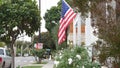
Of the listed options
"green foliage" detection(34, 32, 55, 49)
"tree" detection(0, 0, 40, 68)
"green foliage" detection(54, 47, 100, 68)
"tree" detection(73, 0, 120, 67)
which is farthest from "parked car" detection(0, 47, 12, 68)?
"green foliage" detection(34, 32, 55, 49)

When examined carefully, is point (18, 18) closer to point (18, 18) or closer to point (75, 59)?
point (18, 18)

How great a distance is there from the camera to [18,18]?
80.8 ft

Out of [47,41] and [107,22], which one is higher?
[47,41]

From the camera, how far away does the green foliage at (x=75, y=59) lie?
11805 mm

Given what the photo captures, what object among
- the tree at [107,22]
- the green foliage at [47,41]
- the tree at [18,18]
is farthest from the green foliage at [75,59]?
the green foliage at [47,41]

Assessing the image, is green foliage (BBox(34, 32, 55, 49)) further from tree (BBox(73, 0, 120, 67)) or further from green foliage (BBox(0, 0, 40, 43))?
tree (BBox(73, 0, 120, 67))

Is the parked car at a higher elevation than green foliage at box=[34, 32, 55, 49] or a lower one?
lower

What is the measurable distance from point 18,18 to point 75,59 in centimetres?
1310

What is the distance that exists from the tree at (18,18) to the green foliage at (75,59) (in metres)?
12.5

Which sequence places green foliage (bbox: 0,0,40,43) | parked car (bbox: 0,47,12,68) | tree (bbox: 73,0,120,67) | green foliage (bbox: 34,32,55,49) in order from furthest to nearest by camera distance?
1. green foliage (bbox: 34,32,55,49)
2. parked car (bbox: 0,47,12,68)
3. green foliage (bbox: 0,0,40,43)
4. tree (bbox: 73,0,120,67)

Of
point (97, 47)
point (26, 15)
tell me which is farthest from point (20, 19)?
point (97, 47)

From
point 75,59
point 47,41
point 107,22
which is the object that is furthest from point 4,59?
point 47,41

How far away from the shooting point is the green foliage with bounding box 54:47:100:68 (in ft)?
38.7

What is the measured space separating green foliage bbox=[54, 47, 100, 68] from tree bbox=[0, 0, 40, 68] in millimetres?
12456
